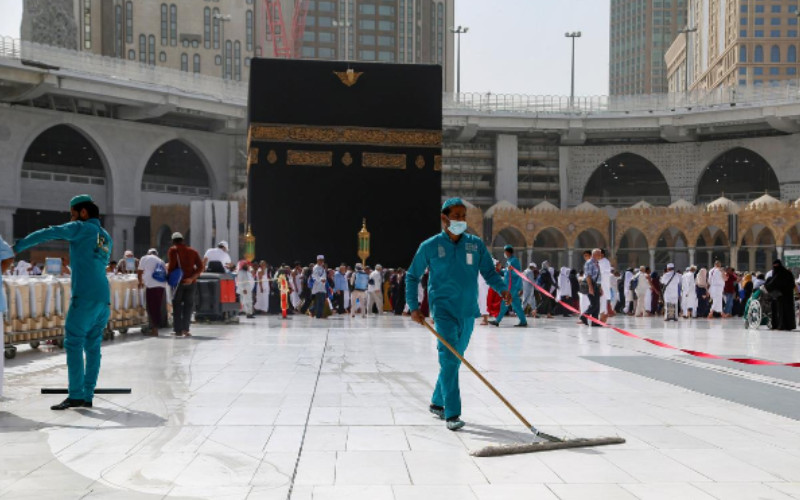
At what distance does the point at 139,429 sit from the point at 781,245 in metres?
34.4

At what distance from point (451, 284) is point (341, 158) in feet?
63.2

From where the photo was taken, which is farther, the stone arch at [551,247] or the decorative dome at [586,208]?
the stone arch at [551,247]

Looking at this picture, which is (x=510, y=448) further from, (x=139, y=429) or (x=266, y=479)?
(x=139, y=429)

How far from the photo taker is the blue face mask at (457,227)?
5.55 m

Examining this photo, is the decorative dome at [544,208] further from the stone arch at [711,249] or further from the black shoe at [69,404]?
the black shoe at [69,404]

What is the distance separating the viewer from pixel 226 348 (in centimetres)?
1072

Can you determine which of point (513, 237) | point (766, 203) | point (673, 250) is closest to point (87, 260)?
point (766, 203)

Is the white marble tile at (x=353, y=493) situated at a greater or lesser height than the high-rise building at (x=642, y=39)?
lesser

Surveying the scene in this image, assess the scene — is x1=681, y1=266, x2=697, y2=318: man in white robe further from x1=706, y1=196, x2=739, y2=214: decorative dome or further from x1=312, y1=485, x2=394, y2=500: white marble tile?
x1=312, y1=485, x2=394, y2=500: white marble tile

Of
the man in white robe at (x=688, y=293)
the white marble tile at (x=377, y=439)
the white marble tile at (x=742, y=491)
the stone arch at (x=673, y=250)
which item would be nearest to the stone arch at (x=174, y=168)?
the stone arch at (x=673, y=250)

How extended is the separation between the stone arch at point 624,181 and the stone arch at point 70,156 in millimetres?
28117

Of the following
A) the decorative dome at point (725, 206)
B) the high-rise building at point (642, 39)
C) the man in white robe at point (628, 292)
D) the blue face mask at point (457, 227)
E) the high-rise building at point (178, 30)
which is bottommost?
the man in white robe at point (628, 292)

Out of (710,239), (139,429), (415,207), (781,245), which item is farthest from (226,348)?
(710,239)

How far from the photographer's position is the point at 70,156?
51688 millimetres
